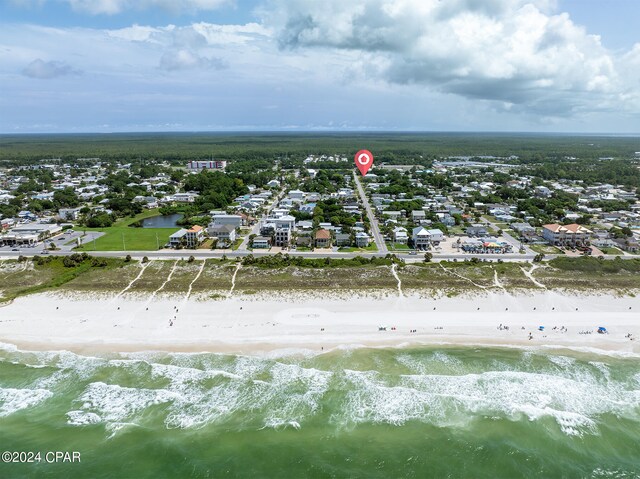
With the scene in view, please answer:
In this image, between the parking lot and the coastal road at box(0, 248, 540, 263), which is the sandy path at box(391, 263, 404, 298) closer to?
the coastal road at box(0, 248, 540, 263)

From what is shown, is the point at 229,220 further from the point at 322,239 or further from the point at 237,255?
the point at 322,239

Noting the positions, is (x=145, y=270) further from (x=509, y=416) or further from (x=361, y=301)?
(x=509, y=416)

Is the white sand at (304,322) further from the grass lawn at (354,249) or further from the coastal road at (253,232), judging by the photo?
the coastal road at (253,232)

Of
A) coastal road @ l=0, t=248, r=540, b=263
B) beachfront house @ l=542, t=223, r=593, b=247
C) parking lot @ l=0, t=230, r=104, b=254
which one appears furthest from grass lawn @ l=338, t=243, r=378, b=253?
parking lot @ l=0, t=230, r=104, b=254

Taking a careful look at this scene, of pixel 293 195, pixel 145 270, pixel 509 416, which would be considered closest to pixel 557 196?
pixel 293 195

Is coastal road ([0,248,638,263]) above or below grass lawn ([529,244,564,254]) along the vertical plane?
below

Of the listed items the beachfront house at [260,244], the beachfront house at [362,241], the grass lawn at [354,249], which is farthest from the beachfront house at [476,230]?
the beachfront house at [260,244]
